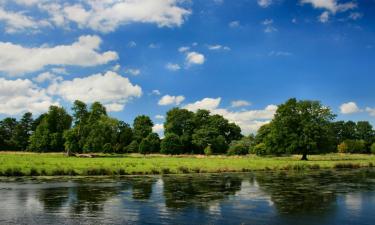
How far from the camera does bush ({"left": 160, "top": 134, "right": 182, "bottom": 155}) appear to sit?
103375 mm

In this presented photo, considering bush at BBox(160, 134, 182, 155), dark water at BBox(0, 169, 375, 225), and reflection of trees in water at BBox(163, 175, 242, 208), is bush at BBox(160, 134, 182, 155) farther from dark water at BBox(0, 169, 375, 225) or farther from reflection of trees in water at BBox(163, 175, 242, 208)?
dark water at BBox(0, 169, 375, 225)

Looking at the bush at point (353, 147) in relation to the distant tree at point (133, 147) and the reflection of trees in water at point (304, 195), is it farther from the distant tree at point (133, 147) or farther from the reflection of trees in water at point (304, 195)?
the reflection of trees in water at point (304, 195)

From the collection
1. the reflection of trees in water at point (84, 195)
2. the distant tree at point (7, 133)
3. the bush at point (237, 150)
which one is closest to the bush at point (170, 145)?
the bush at point (237, 150)

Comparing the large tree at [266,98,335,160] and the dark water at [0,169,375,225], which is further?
the large tree at [266,98,335,160]

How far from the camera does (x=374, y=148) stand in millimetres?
120562

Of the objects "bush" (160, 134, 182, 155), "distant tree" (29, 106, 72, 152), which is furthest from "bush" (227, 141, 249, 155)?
"distant tree" (29, 106, 72, 152)

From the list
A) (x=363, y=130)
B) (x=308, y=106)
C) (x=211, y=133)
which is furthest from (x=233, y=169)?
(x=363, y=130)

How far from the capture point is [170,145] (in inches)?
4085

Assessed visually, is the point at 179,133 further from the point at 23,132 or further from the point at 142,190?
the point at 142,190

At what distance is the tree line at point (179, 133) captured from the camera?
73875mm

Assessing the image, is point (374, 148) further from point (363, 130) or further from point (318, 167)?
point (318, 167)

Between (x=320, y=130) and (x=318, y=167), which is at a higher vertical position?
(x=320, y=130)

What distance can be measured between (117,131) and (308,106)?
59413mm

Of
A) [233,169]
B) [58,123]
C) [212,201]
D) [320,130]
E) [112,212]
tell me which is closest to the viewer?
[112,212]
